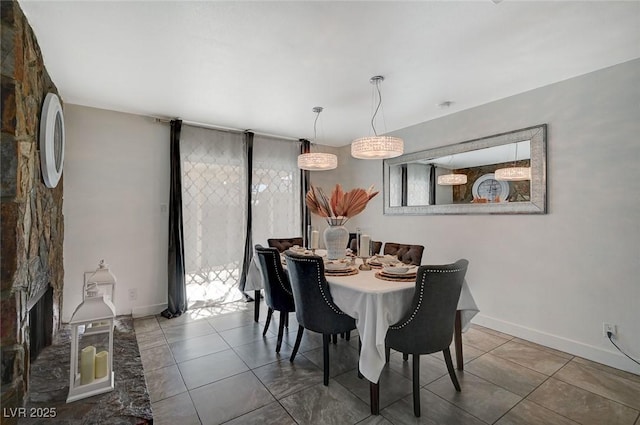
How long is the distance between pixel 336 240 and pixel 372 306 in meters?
1.04

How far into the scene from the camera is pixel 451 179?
3.64 meters

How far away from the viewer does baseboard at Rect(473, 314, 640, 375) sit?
2.40m

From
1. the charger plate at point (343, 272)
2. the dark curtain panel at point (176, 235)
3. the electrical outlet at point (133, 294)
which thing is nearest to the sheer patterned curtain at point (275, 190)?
the dark curtain panel at point (176, 235)

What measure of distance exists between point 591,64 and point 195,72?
3366 millimetres

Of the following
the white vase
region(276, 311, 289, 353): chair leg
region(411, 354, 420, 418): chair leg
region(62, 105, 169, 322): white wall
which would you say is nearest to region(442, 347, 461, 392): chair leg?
region(411, 354, 420, 418): chair leg

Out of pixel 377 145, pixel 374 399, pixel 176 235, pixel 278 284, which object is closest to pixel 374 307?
pixel 374 399

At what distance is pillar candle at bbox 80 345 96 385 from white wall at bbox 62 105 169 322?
1.93 m

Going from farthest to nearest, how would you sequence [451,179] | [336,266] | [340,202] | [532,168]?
[451,179]
[532,168]
[340,202]
[336,266]

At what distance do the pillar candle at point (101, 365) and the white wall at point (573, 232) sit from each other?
3.52 m

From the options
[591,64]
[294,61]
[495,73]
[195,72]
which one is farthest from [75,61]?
[591,64]

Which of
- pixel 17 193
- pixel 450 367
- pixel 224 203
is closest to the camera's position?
pixel 17 193

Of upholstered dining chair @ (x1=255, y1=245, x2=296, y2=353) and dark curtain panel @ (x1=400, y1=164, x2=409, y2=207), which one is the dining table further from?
dark curtain panel @ (x1=400, y1=164, x2=409, y2=207)

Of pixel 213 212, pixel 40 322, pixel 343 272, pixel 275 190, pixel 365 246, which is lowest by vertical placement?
pixel 40 322

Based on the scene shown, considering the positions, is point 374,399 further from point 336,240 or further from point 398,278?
point 336,240
